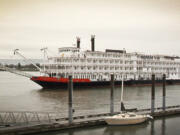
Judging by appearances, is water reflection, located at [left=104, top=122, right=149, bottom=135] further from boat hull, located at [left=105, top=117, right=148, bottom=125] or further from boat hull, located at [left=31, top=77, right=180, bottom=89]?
boat hull, located at [left=31, top=77, right=180, bottom=89]

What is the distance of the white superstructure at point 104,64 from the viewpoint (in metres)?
39.6

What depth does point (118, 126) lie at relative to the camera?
571 inches

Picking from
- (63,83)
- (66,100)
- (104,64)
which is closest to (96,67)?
(104,64)

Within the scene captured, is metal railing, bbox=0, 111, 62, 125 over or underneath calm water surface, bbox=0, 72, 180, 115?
over

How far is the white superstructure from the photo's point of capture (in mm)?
39562

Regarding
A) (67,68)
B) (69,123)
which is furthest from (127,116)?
(67,68)

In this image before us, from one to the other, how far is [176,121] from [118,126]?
13.6 ft

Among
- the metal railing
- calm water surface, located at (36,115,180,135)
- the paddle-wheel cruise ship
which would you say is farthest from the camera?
the paddle-wheel cruise ship

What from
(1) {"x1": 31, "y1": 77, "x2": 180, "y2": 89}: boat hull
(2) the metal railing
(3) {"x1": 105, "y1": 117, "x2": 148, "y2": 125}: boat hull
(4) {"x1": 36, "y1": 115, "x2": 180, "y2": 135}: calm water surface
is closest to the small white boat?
(3) {"x1": 105, "y1": 117, "x2": 148, "y2": 125}: boat hull

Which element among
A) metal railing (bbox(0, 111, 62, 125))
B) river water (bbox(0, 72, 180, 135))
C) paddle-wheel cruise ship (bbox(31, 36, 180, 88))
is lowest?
river water (bbox(0, 72, 180, 135))

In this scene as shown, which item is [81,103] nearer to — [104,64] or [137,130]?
[137,130]

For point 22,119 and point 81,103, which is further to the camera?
point 81,103

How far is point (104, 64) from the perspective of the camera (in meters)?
42.7

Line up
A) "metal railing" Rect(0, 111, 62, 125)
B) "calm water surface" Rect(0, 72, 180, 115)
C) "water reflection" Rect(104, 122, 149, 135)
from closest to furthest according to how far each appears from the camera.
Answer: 1. "metal railing" Rect(0, 111, 62, 125)
2. "water reflection" Rect(104, 122, 149, 135)
3. "calm water surface" Rect(0, 72, 180, 115)
